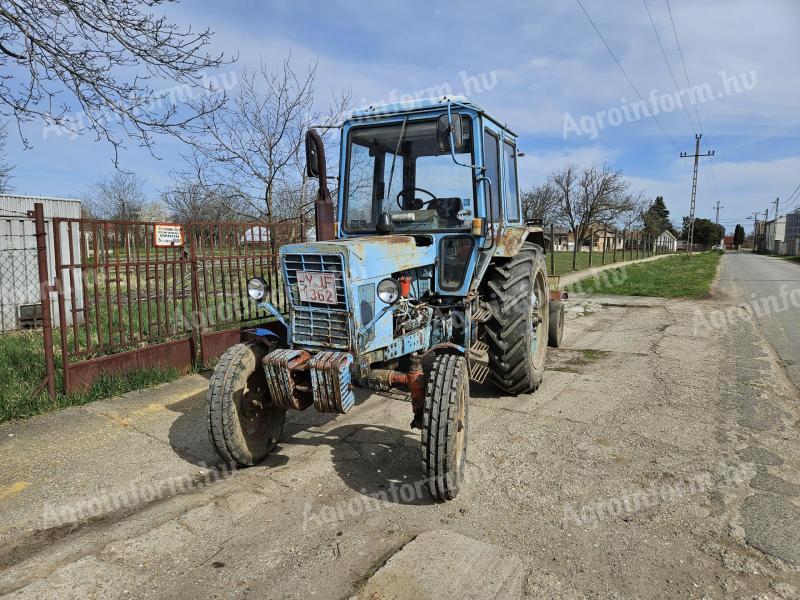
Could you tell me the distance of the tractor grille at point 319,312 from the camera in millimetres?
3496

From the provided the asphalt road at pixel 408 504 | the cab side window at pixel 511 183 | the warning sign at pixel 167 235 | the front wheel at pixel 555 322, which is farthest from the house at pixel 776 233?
the warning sign at pixel 167 235

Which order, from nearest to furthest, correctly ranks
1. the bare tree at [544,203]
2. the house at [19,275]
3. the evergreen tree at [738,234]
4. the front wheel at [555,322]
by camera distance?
the front wheel at [555,322] < the house at [19,275] < the bare tree at [544,203] < the evergreen tree at [738,234]

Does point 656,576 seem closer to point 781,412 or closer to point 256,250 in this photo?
point 781,412

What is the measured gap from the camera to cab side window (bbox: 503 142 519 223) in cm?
585

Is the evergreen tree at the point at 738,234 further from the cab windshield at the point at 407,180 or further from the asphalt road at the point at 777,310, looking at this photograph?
the cab windshield at the point at 407,180

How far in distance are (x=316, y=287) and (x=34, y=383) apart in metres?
3.54

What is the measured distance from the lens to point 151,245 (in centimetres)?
617

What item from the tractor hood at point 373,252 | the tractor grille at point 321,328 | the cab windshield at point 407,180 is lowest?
the tractor grille at point 321,328

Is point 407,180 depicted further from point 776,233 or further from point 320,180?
point 776,233

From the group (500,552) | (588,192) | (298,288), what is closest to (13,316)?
(298,288)

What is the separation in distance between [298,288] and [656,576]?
8.63 ft

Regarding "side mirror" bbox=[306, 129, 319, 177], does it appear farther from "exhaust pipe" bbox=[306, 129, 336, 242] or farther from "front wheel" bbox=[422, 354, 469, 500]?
"front wheel" bbox=[422, 354, 469, 500]

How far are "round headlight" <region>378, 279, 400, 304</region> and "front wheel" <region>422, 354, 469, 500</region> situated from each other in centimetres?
57

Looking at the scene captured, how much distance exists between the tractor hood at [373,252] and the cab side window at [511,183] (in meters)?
1.95
